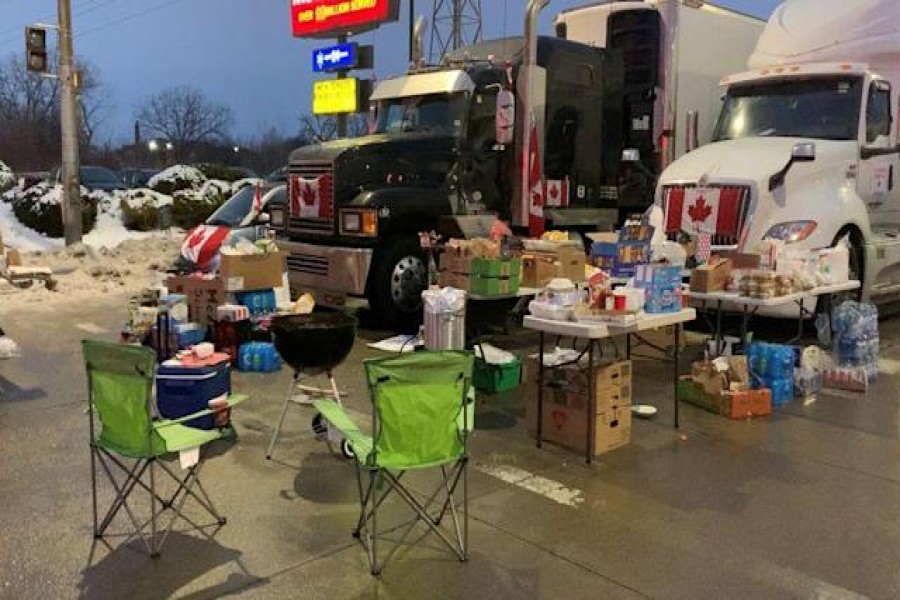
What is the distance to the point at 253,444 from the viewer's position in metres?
5.48

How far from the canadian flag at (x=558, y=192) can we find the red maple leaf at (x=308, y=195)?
2847mm

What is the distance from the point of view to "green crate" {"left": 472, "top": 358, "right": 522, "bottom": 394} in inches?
264

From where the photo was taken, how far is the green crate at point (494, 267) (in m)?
6.71

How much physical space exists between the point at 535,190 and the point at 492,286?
360 centimetres

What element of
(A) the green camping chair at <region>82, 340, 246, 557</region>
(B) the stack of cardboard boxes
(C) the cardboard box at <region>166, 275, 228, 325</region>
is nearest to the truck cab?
(C) the cardboard box at <region>166, 275, 228, 325</region>

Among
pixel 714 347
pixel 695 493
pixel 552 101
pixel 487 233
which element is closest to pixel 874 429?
pixel 714 347

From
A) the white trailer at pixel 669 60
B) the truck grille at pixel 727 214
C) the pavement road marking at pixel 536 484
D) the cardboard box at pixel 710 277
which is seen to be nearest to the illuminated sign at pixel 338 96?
the white trailer at pixel 669 60

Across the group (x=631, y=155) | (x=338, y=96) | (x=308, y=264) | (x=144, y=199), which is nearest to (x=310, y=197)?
(x=308, y=264)

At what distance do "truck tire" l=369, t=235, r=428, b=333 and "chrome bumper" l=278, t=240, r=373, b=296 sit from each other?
0.17 m

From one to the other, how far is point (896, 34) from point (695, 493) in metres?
7.42

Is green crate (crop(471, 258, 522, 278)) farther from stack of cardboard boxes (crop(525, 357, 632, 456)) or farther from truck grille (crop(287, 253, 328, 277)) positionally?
truck grille (crop(287, 253, 328, 277))

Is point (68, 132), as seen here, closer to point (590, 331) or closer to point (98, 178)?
point (98, 178)

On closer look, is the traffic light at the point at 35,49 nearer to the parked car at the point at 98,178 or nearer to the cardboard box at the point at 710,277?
the parked car at the point at 98,178

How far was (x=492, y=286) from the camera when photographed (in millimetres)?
6715
